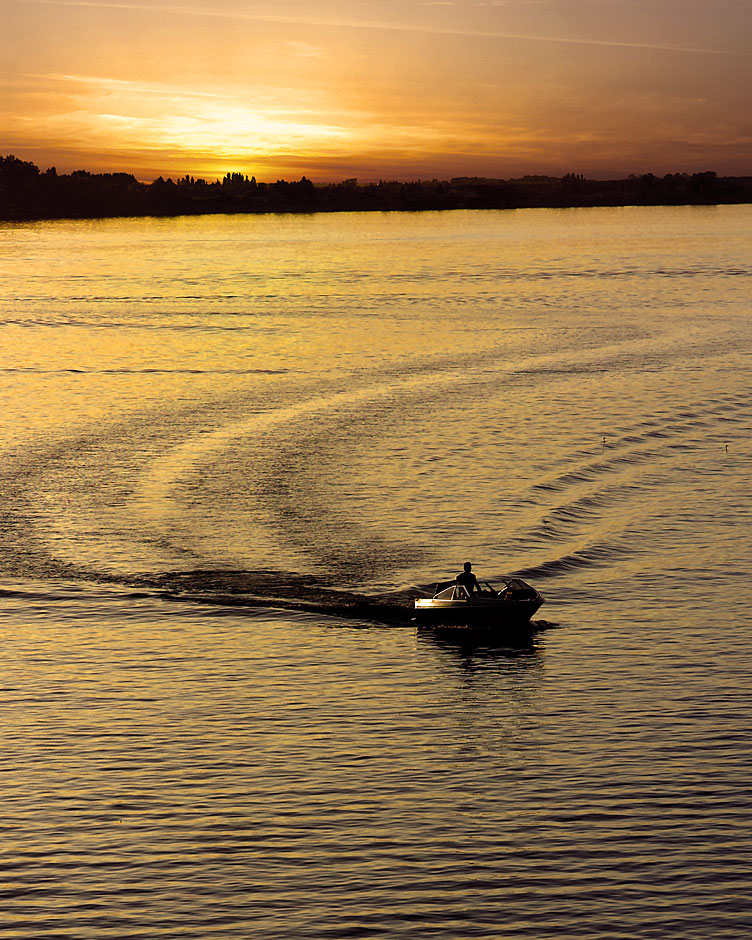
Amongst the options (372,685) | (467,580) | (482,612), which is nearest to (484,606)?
(482,612)

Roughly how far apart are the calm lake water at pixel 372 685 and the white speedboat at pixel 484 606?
136 cm

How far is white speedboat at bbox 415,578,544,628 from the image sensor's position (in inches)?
2149

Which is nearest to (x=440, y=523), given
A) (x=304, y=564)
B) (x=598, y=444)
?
(x=304, y=564)

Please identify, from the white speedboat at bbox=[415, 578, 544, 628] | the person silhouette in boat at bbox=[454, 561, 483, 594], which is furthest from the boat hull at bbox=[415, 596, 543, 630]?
the person silhouette in boat at bbox=[454, 561, 483, 594]

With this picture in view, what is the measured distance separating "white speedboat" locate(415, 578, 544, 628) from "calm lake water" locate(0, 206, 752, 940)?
4.46ft

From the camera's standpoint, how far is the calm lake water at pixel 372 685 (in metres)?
35.7

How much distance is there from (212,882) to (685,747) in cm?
1849

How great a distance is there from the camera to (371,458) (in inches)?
3642

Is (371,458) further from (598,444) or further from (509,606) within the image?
(509,606)

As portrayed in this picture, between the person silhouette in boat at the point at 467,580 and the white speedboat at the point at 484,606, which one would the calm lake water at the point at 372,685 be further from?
the person silhouette in boat at the point at 467,580

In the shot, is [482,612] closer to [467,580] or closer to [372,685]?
[467,580]

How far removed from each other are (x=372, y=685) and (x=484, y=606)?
711 cm

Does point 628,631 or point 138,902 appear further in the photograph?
point 628,631

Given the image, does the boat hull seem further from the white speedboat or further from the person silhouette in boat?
the person silhouette in boat
